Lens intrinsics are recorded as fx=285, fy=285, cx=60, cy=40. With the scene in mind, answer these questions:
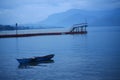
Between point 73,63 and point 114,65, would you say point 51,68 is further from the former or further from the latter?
point 114,65

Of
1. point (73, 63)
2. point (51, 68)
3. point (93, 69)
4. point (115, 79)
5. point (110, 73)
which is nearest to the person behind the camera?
point (115, 79)

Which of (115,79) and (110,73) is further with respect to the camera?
(110,73)

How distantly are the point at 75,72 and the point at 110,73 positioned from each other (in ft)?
3.03

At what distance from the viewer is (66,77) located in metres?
6.96

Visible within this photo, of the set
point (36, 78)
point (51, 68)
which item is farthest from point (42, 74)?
point (51, 68)

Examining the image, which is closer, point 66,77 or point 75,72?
point 66,77

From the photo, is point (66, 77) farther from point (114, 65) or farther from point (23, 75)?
point (114, 65)

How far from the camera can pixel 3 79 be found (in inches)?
276

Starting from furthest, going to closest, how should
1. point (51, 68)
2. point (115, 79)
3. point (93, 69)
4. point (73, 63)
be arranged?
point (73, 63), point (51, 68), point (93, 69), point (115, 79)

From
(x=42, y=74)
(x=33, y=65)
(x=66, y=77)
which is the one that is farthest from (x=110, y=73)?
(x=33, y=65)

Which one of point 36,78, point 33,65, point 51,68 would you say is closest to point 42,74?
point 36,78

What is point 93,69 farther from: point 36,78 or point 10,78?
point 10,78

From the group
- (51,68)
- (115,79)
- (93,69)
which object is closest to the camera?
(115,79)

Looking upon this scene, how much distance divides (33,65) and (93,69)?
2.15 metres
